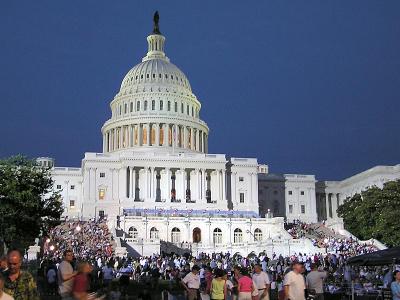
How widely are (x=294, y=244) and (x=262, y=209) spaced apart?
2154 inches

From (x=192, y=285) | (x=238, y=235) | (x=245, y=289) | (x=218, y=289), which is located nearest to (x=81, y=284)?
(x=218, y=289)

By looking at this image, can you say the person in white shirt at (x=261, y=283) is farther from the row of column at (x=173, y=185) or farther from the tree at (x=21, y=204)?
the row of column at (x=173, y=185)

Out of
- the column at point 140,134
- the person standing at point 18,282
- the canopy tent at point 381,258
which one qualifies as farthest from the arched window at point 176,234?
the person standing at point 18,282

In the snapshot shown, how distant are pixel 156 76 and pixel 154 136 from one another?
1625 cm

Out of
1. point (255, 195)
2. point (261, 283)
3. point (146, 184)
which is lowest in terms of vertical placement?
point (261, 283)

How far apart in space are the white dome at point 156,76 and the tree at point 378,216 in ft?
176

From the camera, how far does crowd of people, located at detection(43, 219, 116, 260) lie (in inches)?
2488

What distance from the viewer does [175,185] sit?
4560 inches

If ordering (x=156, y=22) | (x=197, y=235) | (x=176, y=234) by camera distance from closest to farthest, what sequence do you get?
(x=176, y=234) < (x=197, y=235) < (x=156, y=22)

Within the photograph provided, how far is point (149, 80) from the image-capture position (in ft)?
463

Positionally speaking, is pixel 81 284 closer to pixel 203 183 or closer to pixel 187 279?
pixel 187 279

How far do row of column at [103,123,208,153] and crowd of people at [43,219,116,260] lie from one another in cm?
4143

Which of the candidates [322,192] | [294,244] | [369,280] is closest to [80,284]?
[369,280]

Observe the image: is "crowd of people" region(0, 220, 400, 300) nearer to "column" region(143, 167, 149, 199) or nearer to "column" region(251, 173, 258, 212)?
"column" region(143, 167, 149, 199)
